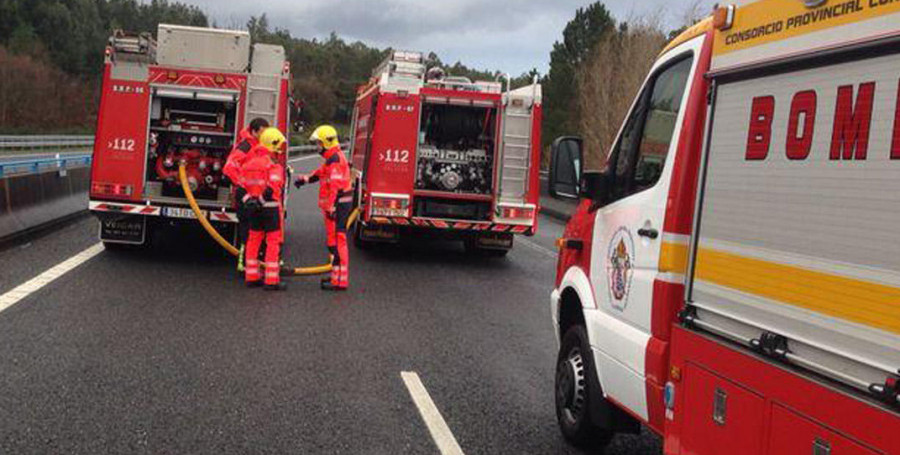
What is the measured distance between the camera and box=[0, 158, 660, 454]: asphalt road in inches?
195

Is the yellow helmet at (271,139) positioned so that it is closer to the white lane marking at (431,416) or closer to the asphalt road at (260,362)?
the asphalt road at (260,362)

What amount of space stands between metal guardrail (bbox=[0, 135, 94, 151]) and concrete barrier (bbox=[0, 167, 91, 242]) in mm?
27215

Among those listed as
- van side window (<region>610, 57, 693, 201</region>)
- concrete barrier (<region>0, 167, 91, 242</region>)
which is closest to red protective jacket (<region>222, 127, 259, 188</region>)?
concrete barrier (<region>0, 167, 91, 242</region>)

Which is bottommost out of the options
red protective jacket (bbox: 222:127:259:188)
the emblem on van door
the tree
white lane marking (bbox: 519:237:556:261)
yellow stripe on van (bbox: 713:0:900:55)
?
white lane marking (bbox: 519:237:556:261)

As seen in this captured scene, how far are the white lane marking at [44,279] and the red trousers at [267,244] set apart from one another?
216 centimetres

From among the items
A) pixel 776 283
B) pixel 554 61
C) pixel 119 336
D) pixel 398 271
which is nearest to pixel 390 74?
pixel 398 271

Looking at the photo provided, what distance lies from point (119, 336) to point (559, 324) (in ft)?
12.7

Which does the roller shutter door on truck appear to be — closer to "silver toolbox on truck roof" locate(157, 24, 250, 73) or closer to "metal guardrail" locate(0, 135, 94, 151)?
"silver toolbox on truck roof" locate(157, 24, 250, 73)

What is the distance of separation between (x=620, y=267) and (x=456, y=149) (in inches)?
364

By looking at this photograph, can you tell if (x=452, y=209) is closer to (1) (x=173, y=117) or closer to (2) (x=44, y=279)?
(1) (x=173, y=117)

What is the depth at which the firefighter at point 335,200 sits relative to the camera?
998 cm

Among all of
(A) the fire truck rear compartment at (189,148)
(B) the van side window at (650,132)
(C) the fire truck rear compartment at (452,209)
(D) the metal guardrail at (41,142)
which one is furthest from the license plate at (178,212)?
(D) the metal guardrail at (41,142)

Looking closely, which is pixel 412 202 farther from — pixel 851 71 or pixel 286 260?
pixel 851 71

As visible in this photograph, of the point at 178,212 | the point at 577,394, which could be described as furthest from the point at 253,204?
the point at 577,394
